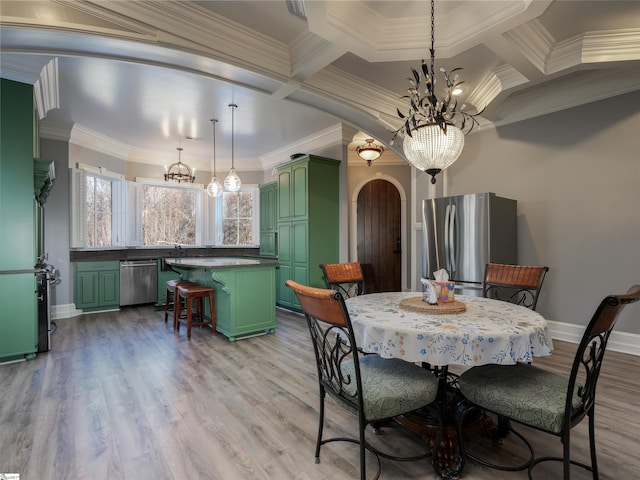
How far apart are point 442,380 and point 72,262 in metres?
5.44

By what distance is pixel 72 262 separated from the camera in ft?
16.2

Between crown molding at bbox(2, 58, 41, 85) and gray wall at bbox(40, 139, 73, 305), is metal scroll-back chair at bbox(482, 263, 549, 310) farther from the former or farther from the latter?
gray wall at bbox(40, 139, 73, 305)

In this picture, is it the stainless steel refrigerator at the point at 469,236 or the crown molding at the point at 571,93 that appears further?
the stainless steel refrigerator at the point at 469,236

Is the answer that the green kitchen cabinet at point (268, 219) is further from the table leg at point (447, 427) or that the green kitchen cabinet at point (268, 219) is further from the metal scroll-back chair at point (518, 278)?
the table leg at point (447, 427)

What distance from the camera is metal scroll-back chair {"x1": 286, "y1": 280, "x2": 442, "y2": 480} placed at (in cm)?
140

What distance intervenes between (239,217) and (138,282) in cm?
236

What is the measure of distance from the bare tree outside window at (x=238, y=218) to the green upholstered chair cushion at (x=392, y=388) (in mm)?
5706

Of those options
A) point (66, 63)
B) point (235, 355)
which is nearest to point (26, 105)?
point (66, 63)

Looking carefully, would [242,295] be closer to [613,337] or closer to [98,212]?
[98,212]

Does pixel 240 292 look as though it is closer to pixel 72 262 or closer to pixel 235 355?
pixel 235 355

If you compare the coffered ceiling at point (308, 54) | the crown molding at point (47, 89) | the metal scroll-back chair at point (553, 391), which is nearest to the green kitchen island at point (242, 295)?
the coffered ceiling at point (308, 54)

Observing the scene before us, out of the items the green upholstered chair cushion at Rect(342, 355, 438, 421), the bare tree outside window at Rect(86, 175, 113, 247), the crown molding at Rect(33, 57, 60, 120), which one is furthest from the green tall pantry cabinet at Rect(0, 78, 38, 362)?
the green upholstered chair cushion at Rect(342, 355, 438, 421)

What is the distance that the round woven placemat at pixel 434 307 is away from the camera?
5.62 feet

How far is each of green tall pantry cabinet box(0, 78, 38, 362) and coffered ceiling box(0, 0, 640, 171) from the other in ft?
0.97
